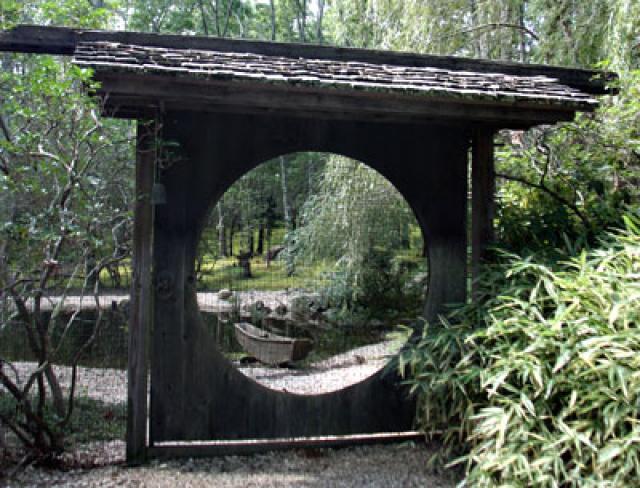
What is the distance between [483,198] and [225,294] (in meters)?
1.80

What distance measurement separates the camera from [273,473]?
367 centimetres

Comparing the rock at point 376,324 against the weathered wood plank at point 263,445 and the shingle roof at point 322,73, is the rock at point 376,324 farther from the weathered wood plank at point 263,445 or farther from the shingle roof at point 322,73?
the shingle roof at point 322,73

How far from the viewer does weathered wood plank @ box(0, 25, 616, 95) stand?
142 inches

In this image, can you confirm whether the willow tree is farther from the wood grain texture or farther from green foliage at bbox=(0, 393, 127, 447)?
green foliage at bbox=(0, 393, 127, 447)

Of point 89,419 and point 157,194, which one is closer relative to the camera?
point 157,194

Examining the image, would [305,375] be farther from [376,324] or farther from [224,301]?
[224,301]

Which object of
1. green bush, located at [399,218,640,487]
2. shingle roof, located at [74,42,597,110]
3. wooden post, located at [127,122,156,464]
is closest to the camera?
green bush, located at [399,218,640,487]

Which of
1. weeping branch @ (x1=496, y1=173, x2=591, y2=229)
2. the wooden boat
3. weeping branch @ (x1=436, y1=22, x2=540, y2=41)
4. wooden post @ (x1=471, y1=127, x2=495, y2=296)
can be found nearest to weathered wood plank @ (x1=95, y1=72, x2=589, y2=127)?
wooden post @ (x1=471, y1=127, x2=495, y2=296)

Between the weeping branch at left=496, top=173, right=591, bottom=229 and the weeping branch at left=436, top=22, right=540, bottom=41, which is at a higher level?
the weeping branch at left=436, top=22, right=540, bottom=41

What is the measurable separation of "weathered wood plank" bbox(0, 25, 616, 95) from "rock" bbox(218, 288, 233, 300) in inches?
59.5

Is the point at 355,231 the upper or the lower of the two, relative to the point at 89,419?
upper

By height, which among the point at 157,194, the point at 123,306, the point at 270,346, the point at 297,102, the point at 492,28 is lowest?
the point at 270,346

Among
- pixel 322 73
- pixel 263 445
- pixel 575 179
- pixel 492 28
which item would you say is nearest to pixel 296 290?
pixel 263 445

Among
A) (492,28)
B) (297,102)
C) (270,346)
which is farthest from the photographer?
(492,28)
